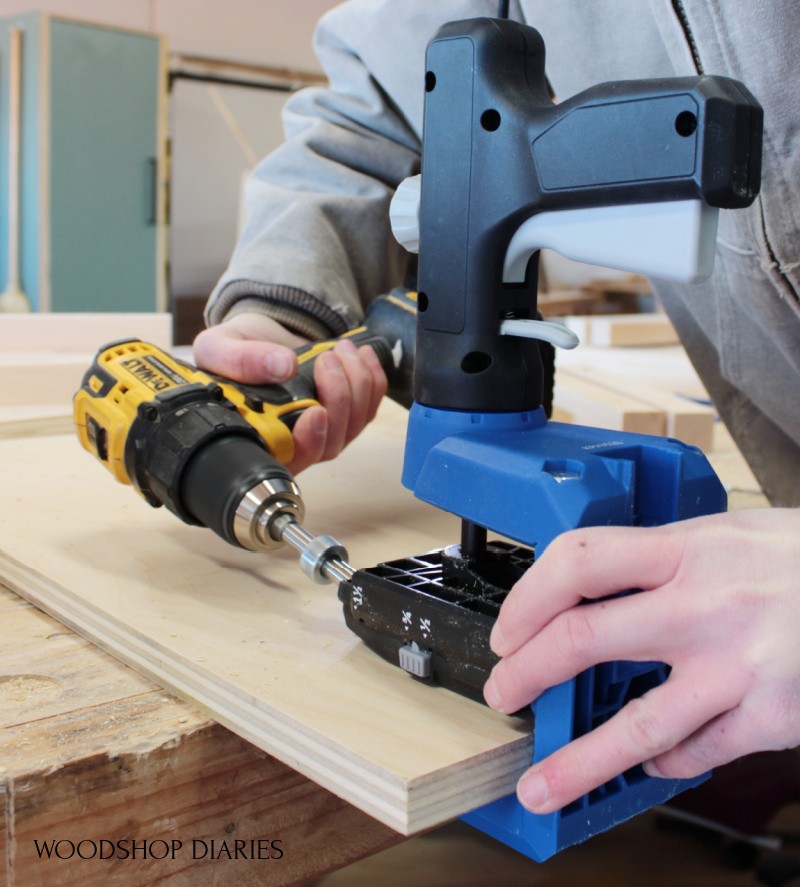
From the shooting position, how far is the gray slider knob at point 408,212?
0.71 metres

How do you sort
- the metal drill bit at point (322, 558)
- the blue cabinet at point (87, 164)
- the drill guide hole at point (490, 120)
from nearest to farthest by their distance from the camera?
the drill guide hole at point (490, 120) → the metal drill bit at point (322, 558) → the blue cabinet at point (87, 164)

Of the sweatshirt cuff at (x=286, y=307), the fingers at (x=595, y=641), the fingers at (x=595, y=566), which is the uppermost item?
the sweatshirt cuff at (x=286, y=307)

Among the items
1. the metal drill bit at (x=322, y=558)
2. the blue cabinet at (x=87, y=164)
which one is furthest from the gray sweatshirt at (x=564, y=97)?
the blue cabinet at (x=87, y=164)

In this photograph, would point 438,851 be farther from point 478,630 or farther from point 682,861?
point 478,630

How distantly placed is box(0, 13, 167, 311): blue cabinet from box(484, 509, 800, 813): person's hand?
3505mm

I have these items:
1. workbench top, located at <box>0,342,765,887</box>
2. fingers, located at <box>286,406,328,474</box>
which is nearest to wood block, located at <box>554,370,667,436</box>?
fingers, located at <box>286,406,328,474</box>

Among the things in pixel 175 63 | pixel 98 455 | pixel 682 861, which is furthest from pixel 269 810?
pixel 175 63

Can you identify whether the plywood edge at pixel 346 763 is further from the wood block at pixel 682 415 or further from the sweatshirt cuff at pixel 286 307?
the wood block at pixel 682 415

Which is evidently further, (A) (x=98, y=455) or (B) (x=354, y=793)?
(A) (x=98, y=455)

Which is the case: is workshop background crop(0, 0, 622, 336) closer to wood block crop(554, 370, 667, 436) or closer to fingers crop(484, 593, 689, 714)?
wood block crop(554, 370, 667, 436)

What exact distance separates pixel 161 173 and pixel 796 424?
324 cm

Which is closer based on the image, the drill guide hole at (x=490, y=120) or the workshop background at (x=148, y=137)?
the drill guide hole at (x=490, y=120)

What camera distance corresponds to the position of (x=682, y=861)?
1539 mm

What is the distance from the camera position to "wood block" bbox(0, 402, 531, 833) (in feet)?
1.85
